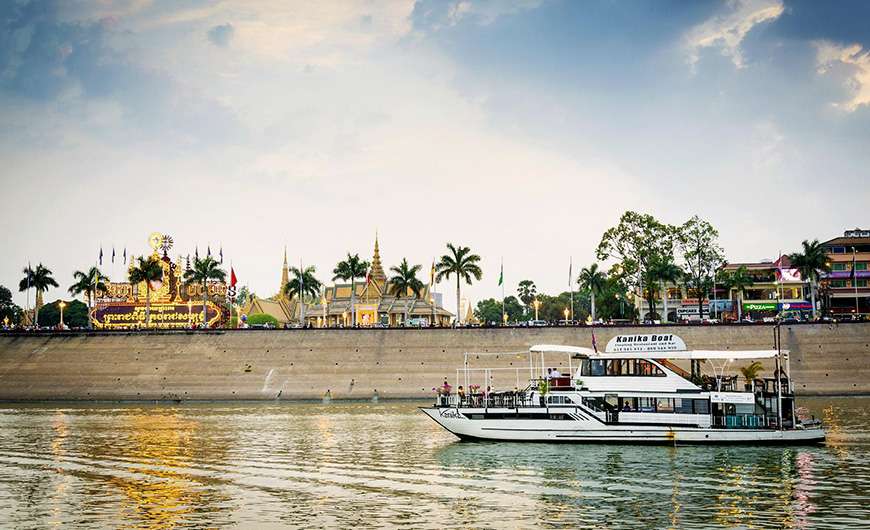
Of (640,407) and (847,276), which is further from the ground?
(847,276)

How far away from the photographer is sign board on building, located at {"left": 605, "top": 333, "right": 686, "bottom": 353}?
56719mm

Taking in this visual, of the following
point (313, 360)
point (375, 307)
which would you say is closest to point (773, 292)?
point (375, 307)

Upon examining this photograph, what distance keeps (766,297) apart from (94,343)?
11651cm

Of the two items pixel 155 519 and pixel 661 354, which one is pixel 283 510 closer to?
pixel 155 519

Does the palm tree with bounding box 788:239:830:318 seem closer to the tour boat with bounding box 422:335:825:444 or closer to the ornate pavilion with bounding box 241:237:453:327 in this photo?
the ornate pavilion with bounding box 241:237:453:327

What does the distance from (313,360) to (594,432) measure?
6579cm

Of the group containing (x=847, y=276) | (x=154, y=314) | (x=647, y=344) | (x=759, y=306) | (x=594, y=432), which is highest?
(x=847, y=276)

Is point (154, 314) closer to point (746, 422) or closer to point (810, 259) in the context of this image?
point (810, 259)

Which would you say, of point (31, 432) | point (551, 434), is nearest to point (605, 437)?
point (551, 434)

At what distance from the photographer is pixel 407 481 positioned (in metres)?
41.5

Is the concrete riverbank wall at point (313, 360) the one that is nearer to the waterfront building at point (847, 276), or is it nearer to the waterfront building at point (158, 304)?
the waterfront building at point (158, 304)

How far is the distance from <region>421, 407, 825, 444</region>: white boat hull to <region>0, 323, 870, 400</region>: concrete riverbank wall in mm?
47757

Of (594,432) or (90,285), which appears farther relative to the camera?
(90,285)

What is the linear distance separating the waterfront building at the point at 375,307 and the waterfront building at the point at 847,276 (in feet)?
221
